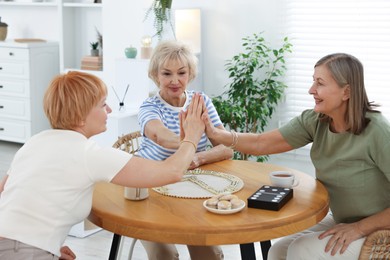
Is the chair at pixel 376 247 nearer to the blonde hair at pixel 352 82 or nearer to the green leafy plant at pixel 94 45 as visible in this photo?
the blonde hair at pixel 352 82

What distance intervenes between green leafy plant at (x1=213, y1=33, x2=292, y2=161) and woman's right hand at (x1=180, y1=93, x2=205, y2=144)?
228 cm

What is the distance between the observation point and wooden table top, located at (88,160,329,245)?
219 centimetres

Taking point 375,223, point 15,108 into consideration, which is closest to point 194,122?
point 375,223

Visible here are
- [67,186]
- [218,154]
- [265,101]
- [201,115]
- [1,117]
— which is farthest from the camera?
[1,117]

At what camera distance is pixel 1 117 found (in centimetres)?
691

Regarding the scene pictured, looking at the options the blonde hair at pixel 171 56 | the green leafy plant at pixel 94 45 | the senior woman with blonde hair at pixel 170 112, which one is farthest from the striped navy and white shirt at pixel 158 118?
the green leafy plant at pixel 94 45

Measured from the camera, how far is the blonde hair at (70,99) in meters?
2.27

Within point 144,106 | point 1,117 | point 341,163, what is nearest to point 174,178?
point 341,163

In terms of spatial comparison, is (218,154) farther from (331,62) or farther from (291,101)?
(291,101)

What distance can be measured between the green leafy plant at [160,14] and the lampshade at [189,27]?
0.07 meters

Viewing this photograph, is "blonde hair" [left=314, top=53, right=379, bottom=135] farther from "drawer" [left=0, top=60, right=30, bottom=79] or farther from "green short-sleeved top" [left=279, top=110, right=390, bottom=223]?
"drawer" [left=0, top=60, right=30, bottom=79]

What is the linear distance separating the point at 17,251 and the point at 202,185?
0.83 metres

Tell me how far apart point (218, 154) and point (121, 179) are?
896 millimetres

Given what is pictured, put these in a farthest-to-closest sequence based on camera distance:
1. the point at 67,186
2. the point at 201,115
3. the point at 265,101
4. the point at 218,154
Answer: the point at 265,101, the point at 218,154, the point at 201,115, the point at 67,186
